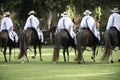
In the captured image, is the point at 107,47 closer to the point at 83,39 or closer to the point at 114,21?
the point at 83,39

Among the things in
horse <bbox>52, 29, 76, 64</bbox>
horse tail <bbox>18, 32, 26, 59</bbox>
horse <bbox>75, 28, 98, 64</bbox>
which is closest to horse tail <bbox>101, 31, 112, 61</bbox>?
horse <bbox>75, 28, 98, 64</bbox>

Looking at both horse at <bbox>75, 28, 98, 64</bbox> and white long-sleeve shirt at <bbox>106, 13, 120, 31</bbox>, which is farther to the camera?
white long-sleeve shirt at <bbox>106, 13, 120, 31</bbox>

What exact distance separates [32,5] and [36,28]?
30.5m

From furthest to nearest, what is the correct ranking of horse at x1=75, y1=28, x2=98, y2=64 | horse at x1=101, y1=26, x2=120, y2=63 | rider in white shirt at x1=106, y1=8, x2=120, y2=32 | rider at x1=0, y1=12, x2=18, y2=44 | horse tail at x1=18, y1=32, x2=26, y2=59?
1. rider at x1=0, y1=12, x2=18, y2=44
2. horse tail at x1=18, y1=32, x2=26, y2=59
3. rider in white shirt at x1=106, y1=8, x2=120, y2=32
4. horse at x1=75, y1=28, x2=98, y2=64
5. horse at x1=101, y1=26, x2=120, y2=63

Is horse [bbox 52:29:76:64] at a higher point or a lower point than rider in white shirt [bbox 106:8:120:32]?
lower

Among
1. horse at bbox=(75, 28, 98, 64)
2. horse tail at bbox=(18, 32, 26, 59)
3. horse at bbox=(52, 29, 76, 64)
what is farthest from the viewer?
horse tail at bbox=(18, 32, 26, 59)

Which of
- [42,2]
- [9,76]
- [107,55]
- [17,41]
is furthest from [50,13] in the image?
[9,76]

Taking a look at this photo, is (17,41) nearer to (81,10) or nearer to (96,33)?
(96,33)

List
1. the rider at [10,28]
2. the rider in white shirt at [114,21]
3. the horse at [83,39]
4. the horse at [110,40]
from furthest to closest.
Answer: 1. the rider at [10,28]
2. the rider in white shirt at [114,21]
3. the horse at [83,39]
4. the horse at [110,40]

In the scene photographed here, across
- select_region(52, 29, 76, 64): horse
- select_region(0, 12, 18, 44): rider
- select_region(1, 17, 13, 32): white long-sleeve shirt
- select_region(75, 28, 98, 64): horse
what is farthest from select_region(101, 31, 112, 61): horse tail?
select_region(1, 17, 13, 32): white long-sleeve shirt

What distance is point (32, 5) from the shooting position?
58562 mm

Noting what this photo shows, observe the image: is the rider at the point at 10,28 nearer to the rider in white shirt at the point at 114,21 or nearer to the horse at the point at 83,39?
the horse at the point at 83,39

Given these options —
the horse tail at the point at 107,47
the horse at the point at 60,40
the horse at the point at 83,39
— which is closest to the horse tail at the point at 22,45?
the horse at the point at 60,40

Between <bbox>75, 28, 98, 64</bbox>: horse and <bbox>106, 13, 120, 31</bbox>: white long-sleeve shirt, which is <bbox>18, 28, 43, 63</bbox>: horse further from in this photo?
<bbox>106, 13, 120, 31</bbox>: white long-sleeve shirt
